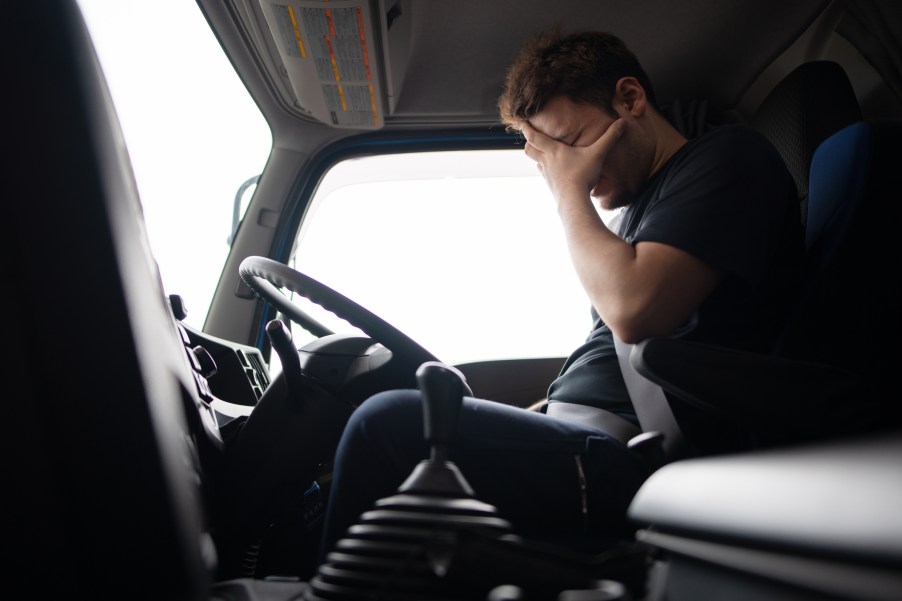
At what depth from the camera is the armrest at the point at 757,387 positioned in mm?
626

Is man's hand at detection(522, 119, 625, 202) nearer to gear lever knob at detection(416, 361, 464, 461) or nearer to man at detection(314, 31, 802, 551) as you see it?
man at detection(314, 31, 802, 551)

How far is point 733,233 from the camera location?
803 mm

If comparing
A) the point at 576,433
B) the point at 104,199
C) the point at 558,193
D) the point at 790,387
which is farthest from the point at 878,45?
the point at 104,199

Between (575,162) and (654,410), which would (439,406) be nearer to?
(654,410)

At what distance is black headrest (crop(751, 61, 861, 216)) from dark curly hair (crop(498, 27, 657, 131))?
1.38 ft

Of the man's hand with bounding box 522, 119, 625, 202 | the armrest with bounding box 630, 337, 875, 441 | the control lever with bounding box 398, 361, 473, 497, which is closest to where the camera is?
the control lever with bounding box 398, 361, 473, 497

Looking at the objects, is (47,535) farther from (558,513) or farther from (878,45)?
(878,45)

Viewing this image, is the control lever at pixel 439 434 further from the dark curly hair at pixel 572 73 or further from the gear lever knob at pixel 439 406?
the dark curly hair at pixel 572 73

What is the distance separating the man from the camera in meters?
0.70

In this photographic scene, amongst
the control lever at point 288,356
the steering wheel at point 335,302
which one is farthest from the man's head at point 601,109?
the control lever at point 288,356

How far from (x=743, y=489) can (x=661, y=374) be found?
0.19 m

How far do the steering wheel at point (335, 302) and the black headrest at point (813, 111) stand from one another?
107cm

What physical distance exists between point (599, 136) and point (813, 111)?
0.63 m

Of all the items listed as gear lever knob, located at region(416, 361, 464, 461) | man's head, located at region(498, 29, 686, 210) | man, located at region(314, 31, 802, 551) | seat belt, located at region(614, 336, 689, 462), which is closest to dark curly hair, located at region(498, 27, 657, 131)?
man's head, located at region(498, 29, 686, 210)
